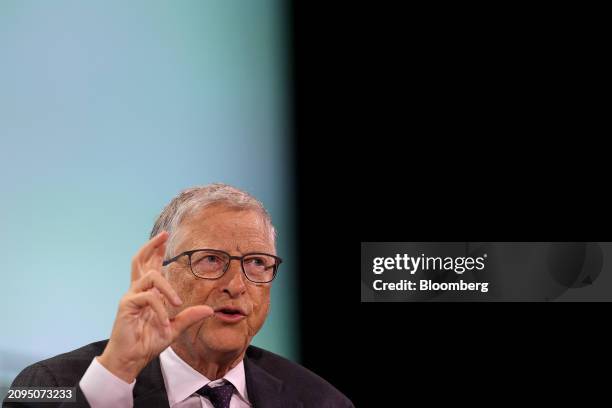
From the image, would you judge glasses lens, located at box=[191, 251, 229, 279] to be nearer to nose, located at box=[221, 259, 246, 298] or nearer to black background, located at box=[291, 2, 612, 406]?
nose, located at box=[221, 259, 246, 298]

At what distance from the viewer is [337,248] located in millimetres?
3355

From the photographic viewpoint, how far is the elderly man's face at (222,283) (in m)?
2.07

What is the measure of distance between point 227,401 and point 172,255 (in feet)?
1.30

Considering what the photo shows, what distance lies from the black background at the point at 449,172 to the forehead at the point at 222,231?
1202 millimetres

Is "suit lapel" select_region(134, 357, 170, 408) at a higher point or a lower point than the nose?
lower

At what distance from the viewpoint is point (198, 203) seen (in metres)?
2.14

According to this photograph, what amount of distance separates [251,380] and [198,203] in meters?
0.49

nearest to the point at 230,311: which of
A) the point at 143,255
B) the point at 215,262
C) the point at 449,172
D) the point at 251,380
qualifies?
the point at 215,262

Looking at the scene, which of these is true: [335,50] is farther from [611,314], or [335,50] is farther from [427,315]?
[611,314]

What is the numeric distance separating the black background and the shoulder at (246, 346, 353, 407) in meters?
0.93

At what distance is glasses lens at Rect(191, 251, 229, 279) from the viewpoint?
208 centimetres

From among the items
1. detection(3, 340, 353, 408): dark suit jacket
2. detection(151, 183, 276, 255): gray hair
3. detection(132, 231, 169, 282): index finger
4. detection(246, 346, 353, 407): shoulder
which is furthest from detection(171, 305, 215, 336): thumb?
detection(246, 346, 353, 407): shoulder

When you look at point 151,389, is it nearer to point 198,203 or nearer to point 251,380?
point 251,380

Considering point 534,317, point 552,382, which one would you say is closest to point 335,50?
point 534,317
